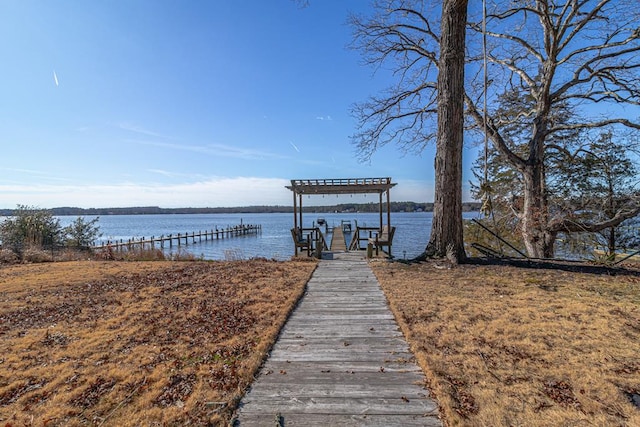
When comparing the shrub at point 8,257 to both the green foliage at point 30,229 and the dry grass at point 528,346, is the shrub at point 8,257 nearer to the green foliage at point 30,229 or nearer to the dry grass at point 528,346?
the green foliage at point 30,229

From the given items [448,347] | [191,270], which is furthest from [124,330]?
[191,270]

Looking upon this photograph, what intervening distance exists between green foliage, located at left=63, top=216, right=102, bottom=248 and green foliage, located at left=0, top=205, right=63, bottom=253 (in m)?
0.59

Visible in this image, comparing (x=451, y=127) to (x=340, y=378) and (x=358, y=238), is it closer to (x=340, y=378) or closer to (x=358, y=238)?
(x=340, y=378)

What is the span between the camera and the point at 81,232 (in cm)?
1711

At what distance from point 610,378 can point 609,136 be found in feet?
34.6

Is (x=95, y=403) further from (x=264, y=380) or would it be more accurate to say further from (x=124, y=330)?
(x=124, y=330)

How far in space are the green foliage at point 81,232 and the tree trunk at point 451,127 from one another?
17481 millimetres

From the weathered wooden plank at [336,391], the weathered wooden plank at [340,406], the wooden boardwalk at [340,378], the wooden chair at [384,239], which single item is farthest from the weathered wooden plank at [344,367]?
the wooden chair at [384,239]

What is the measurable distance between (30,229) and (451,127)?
17.5 metres

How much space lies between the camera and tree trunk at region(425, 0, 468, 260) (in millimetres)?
7023

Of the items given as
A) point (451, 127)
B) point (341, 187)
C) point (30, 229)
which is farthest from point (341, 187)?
point (30, 229)

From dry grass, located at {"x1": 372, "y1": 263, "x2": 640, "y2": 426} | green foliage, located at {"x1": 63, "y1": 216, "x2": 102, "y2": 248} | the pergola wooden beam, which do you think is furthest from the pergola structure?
green foliage, located at {"x1": 63, "y1": 216, "x2": 102, "y2": 248}

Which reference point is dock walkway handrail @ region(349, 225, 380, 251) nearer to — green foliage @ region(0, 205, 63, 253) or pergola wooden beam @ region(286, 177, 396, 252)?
pergola wooden beam @ region(286, 177, 396, 252)

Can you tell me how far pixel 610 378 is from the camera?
2.45m
